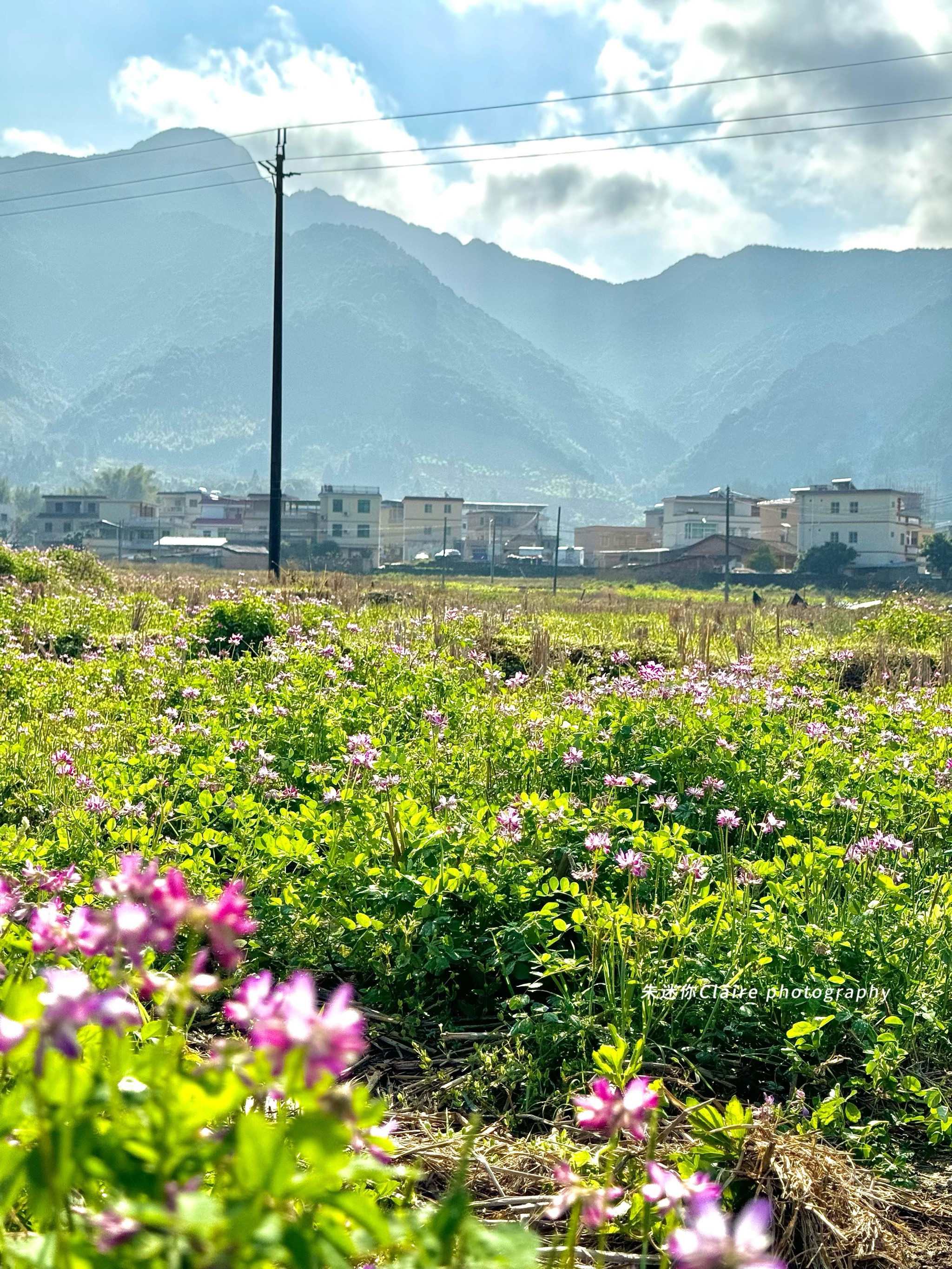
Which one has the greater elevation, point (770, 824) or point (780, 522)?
point (780, 522)

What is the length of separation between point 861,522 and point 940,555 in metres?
17.2

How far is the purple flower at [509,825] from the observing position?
3578 mm

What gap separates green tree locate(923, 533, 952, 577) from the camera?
206ft

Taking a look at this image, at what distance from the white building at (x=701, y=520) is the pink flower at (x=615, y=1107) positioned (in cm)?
9527

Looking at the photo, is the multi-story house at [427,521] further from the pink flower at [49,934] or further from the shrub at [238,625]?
the pink flower at [49,934]

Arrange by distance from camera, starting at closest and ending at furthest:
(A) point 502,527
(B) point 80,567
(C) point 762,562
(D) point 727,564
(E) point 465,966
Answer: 1. (E) point 465,966
2. (B) point 80,567
3. (D) point 727,564
4. (C) point 762,562
5. (A) point 502,527

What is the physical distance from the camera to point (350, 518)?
90.3 meters

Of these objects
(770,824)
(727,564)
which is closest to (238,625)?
(770,824)

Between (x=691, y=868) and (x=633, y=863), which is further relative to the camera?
(x=691, y=868)

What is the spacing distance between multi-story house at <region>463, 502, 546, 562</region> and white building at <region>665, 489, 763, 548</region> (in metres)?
15.9

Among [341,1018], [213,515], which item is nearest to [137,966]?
[341,1018]

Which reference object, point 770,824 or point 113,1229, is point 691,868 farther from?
point 113,1229

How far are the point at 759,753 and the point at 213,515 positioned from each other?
113516 millimetres

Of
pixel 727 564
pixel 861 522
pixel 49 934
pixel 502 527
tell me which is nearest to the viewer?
pixel 49 934
